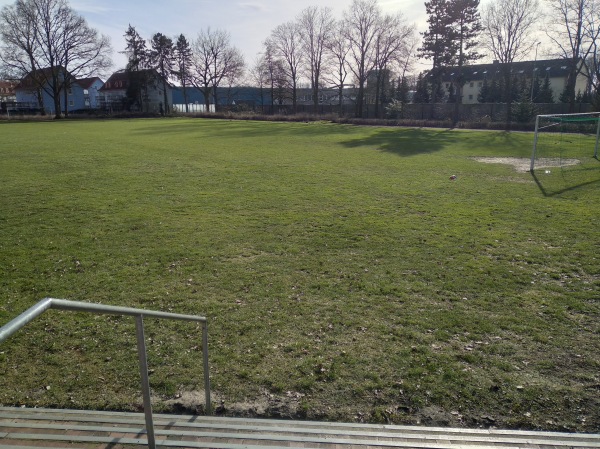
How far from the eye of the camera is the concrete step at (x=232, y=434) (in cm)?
327

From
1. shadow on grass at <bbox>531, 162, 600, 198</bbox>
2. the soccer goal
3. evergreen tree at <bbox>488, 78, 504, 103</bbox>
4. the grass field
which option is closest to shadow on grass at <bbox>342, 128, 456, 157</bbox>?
the soccer goal

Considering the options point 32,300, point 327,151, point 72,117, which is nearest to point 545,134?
point 327,151

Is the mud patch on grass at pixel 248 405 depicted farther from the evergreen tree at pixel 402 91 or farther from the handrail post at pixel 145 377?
the evergreen tree at pixel 402 91

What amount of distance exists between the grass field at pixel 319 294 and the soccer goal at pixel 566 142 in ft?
17.6

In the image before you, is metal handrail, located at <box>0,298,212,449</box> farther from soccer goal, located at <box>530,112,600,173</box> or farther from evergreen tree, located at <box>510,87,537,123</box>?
evergreen tree, located at <box>510,87,537,123</box>

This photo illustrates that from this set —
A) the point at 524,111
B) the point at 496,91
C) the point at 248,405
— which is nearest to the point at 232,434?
the point at 248,405

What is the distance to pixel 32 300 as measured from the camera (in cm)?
677

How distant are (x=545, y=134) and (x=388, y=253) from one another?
29703 mm

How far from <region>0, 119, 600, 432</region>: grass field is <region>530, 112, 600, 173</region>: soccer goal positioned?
5.36 m

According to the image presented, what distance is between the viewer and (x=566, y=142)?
2908 centimetres

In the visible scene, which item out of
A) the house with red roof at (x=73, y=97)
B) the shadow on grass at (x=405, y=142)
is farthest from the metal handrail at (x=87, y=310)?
the house with red roof at (x=73, y=97)

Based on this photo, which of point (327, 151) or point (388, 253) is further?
point (327, 151)

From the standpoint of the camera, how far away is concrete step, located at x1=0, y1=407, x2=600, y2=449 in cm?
327

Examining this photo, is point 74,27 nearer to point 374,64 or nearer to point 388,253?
point 374,64
